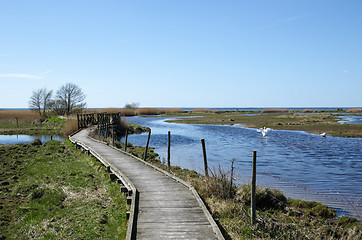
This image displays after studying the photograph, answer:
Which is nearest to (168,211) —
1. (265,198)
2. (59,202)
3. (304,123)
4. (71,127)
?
(265,198)

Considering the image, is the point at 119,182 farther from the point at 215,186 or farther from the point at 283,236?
the point at 283,236

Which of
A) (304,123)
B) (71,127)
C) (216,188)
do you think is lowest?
(216,188)

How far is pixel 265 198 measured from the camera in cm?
1030

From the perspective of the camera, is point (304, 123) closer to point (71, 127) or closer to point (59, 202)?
point (71, 127)

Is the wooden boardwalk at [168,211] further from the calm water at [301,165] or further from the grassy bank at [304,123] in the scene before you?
the grassy bank at [304,123]

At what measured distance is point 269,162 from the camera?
61.7 ft

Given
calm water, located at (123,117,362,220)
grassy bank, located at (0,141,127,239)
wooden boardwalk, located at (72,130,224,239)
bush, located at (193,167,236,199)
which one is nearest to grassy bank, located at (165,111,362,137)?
calm water, located at (123,117,362,220)

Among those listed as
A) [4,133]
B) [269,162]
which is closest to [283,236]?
[269,162]

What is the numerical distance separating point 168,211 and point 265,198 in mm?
4120

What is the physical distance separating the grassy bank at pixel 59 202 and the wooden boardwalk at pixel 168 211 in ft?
2.59

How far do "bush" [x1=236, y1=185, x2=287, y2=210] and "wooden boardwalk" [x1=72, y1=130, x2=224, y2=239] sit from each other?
6.39 feet

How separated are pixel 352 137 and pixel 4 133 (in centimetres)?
4021

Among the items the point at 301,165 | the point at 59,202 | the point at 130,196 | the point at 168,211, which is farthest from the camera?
the point at 301,165

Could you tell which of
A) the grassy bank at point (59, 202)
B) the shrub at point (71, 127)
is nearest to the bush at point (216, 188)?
the grassy bank at point (59, 202)
